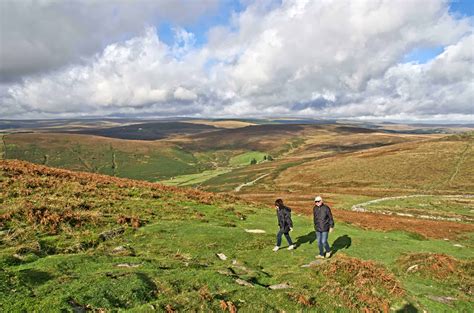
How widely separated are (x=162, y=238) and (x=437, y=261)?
53.6ft

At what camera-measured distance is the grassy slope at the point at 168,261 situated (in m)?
12.6

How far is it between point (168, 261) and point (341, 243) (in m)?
13.4

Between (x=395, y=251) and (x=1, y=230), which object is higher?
(x=1, y=230)

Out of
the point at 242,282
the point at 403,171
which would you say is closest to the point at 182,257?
the point at 242,282

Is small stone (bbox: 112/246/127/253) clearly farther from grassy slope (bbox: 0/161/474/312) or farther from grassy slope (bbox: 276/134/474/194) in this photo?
grassy slope (bbox: 276/134/474/194)

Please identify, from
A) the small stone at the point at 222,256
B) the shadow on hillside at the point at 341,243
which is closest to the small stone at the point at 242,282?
the small stone at the point at 222,256

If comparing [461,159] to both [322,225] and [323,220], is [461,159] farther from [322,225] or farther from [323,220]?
[322,225]

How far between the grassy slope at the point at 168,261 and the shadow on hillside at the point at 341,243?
0.07 meters

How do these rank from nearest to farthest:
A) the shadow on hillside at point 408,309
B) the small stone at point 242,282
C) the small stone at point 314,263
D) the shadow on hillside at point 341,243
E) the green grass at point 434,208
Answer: the shadow on hillside at point 408,309
the small stone at point 242,282
the small stone at point 314,263
the shadow on hillside at point 341,243
the green grass at point 434,208

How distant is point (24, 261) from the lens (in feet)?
52.1

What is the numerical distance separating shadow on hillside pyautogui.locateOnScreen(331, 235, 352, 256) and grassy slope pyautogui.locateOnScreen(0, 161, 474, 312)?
7 cm

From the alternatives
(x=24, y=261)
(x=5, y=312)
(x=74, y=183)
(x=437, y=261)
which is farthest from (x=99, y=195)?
(x=437, y=261)

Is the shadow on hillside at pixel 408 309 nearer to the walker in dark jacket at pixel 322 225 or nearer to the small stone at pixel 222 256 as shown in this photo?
the walker in dark jacket at pixel 322 225

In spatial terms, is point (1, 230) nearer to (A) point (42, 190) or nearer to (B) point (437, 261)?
(A) point (42, 190)
